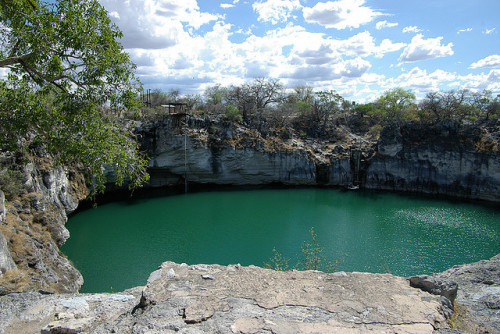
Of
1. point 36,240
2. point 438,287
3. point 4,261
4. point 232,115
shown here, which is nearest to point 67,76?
point 4,261

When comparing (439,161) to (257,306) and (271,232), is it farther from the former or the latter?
(257,306)

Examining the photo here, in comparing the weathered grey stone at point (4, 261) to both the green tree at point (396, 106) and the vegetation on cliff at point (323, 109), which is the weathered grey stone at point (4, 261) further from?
the green tree at point (396, 106)

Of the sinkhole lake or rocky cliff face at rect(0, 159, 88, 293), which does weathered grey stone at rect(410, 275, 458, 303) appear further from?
the sinkhole lake

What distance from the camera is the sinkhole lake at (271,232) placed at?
634 inches

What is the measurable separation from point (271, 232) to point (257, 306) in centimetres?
Answer: 1643

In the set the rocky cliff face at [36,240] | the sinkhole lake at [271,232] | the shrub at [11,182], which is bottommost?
the sinkhole lake at [271,232]

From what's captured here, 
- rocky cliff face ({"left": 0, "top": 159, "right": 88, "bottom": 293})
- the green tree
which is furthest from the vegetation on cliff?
rocky cliff face ({"left": 0, "top": 159, "right": 88, "bottom": 293})

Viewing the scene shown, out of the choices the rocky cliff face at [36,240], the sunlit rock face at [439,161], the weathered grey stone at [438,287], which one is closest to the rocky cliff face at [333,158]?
the sunlit rock face at [439,161]

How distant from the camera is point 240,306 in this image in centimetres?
436

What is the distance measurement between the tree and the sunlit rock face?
29.7 m

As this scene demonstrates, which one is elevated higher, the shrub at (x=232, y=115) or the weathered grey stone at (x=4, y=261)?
the shrub at (x=232, y=115)

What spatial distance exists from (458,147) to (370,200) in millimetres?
9545

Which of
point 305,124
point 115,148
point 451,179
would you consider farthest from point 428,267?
point 305,124

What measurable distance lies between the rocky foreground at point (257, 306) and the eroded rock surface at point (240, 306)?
0.04 feet
